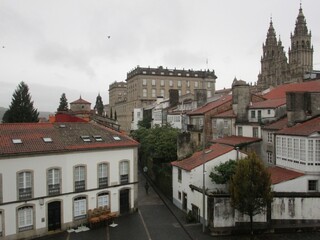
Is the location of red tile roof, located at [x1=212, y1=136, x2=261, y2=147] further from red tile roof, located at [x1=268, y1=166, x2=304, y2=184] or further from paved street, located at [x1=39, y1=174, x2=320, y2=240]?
paved street, located at [x1=39, y1=174, x2=320, y2=240]

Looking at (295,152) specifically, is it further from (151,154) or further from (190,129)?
(151,154)

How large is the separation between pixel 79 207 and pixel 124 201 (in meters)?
4.57

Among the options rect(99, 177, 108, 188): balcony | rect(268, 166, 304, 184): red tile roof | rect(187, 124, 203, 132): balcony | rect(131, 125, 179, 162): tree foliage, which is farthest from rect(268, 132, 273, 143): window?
rect(99, 177, 108, 188): balcony

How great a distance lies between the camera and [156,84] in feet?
367

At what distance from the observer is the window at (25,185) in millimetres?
23797

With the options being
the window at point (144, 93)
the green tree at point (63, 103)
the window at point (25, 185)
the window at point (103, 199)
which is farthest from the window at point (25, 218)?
the window at point (144, 93)

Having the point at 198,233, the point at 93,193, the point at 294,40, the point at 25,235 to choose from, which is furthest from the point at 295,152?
the point at 294,40

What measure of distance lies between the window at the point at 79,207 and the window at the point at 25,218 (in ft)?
11.8

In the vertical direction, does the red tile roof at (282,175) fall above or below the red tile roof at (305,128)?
below

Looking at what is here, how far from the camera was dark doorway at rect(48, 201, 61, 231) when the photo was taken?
83.0 ft

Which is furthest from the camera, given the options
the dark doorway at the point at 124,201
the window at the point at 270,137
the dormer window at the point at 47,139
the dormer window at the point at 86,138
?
the window at the point at 270,137

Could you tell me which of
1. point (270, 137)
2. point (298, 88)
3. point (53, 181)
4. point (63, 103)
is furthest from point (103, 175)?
point (63, 103)

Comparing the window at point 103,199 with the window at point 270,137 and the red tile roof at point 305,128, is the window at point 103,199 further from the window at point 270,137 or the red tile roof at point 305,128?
the window at point 270,137

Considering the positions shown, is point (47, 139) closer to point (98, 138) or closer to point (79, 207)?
point (98, 138)
